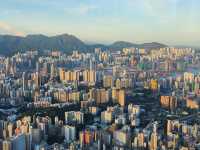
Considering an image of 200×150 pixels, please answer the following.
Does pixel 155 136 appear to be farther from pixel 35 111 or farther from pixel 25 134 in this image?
pixel 35 111

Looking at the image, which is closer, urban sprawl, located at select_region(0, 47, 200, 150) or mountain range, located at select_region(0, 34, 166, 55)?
urban sprawl, located at select_region(0, 47, 200, 150)

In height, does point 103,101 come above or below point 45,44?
below

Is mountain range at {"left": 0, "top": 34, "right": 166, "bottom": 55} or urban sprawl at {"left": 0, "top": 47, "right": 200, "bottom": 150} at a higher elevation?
mountain range at {"left": 0, "top": 34, "right": 166, "bottom": 55}

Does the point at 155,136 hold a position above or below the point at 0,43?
below

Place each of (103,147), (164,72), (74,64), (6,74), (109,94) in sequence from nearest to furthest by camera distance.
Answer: (103,147) → (109,94) → (164,72) → (6,74) → (74,64)

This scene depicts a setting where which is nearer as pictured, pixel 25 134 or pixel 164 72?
pixel 25 134

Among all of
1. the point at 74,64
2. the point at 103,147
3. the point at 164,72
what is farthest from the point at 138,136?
the point at 74,64

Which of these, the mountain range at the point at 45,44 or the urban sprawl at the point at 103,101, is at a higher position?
the mountain range at the point at 45,44

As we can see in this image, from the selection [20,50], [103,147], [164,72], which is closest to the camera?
[103,147]

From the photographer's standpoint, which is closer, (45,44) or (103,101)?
(103,101)

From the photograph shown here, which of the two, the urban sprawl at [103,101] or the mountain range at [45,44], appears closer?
the urban sprawl at [103,101]
